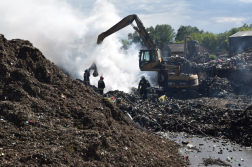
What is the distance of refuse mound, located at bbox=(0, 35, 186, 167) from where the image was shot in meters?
4.19

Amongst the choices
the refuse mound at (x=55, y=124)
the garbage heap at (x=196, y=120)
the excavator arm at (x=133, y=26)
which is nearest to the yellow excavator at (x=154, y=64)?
the excavator arm at (x=133, y=26)

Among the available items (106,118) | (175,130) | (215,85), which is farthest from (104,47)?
(106,118)

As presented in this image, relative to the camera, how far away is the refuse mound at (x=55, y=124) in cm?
419

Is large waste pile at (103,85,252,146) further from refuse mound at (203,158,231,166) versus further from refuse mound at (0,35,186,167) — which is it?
refuse mound at (0,35,186,167)

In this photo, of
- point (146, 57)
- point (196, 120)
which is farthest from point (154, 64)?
point (196, 120)

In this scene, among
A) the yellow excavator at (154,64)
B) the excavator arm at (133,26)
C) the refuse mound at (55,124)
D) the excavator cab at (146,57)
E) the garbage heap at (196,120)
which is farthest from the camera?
the excavator cab at (146,57)

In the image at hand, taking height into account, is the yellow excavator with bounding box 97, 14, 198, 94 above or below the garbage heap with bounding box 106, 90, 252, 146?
above

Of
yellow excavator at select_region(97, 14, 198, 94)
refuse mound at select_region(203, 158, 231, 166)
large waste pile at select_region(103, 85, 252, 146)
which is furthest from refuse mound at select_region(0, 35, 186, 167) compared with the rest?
yellow excavator at select_region(97, 14, 198, 94)

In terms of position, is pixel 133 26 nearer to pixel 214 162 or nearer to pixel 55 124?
pixel 214 162

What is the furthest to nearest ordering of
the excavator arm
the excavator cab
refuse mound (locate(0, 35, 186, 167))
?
the excavator cab → the excavator arm → refuse mound (locate(0, 35, 186, 167))

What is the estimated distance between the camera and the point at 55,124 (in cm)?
511

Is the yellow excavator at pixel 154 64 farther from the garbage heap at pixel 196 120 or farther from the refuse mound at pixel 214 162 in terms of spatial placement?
the refuse mound at pixel 214 162

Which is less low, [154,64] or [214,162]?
[154,64]

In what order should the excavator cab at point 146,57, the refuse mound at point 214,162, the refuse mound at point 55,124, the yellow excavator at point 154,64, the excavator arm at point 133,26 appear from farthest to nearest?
the excavator cab at point 146,57
the yellow excavator at point 154,64
the excavator arm at point 133,26
the refuse mound at point 214,162
the refuse mound at point 55,124
